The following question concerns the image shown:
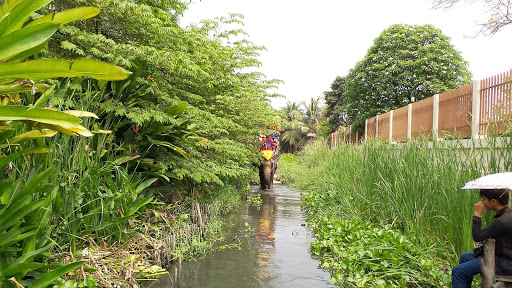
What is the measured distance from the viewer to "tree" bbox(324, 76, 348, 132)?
1337 inches

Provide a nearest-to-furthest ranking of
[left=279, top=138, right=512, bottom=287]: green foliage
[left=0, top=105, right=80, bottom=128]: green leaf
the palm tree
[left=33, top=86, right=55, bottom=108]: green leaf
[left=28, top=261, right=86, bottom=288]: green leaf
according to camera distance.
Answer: [left=0, top=105, right=80, bottom=128]: green leaf < [left=28, top=261, right=86, bottom=288]: green leaf < [left=33, top=86, right=55, bottom=108]: green leaf < [left=279, top=138, right=512, bottom=287]: green foliage < the palm tree

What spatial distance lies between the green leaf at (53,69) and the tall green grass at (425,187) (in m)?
3.27

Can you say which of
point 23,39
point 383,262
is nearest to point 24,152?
point 23,39

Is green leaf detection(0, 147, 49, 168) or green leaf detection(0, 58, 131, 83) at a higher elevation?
green leaf detection(0, 58, 131, 83)

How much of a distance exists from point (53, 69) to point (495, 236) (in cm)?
329

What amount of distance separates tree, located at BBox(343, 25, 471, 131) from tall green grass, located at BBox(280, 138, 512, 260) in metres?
16.1

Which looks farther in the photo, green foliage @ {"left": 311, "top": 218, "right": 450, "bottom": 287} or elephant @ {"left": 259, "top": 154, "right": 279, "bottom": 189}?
elephant @ {"left": 259, "top": 154, "right": 279, "bottom": 189}

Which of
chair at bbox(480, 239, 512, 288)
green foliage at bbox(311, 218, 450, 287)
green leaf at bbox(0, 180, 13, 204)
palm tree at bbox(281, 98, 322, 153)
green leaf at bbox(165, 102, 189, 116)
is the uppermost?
palm tree at bbox(281, 98, 322, 153)

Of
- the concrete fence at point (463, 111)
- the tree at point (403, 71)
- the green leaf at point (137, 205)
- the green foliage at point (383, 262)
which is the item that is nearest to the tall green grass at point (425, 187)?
the green foliage at point (383, 262)

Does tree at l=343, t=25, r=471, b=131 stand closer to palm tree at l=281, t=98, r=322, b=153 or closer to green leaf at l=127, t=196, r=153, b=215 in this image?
palm tree at l=281, t=98, r=322, b=153

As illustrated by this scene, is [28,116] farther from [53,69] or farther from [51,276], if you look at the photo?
[51,276]

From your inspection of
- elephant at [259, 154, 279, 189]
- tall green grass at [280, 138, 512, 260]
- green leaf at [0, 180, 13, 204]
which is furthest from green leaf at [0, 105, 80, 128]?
elephant at [259, 154, 279, 189]

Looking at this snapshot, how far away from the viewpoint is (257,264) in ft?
15.4

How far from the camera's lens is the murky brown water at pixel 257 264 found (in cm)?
402
